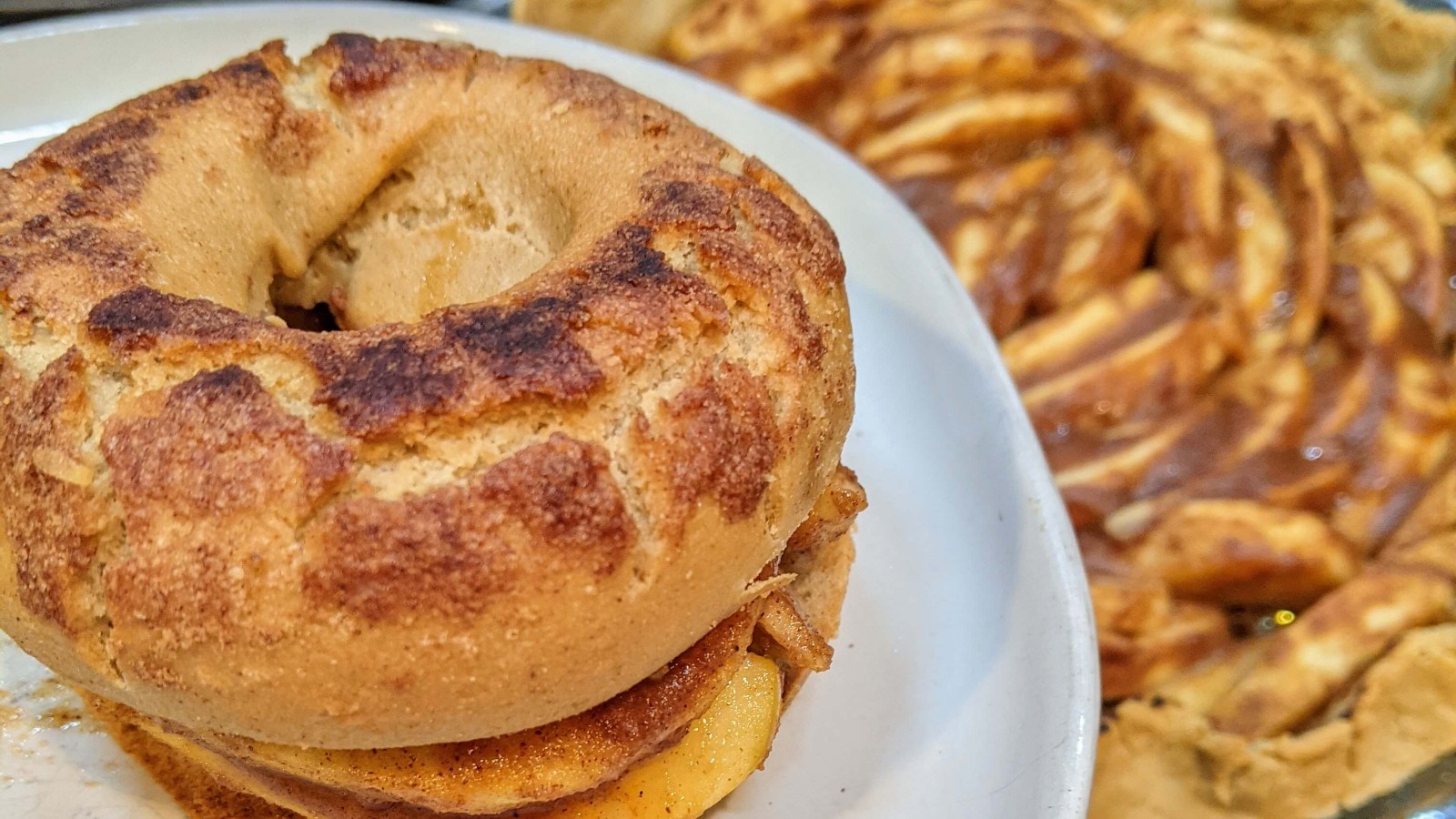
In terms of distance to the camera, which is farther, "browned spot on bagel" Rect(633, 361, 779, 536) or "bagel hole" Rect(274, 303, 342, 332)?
"bagel hole" Rect(274, 303, 342, 332)

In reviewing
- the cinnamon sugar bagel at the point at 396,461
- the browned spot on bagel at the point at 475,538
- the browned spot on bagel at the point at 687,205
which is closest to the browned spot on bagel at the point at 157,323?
the cinnamon sugar bagel at the point at 396,461

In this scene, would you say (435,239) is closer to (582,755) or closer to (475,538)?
(475,538)

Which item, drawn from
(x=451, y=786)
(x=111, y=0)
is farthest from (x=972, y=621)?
(x=111, y=0)

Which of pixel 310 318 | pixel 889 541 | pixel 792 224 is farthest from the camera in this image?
pixel 889 541

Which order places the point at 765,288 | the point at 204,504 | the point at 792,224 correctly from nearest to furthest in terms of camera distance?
1. the point at 204,504
2. the point at 765,288
3. the point at 792,224

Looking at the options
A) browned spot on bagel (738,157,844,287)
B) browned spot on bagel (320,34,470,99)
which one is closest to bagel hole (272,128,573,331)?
browned spot on bagel (320,34,470,99)

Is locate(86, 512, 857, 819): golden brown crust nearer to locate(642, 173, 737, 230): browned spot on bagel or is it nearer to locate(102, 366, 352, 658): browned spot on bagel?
locate(102, 366, 352, 658): browned spot on bagel

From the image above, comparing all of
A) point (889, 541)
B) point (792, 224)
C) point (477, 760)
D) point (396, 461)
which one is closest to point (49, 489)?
point (396, 461)
